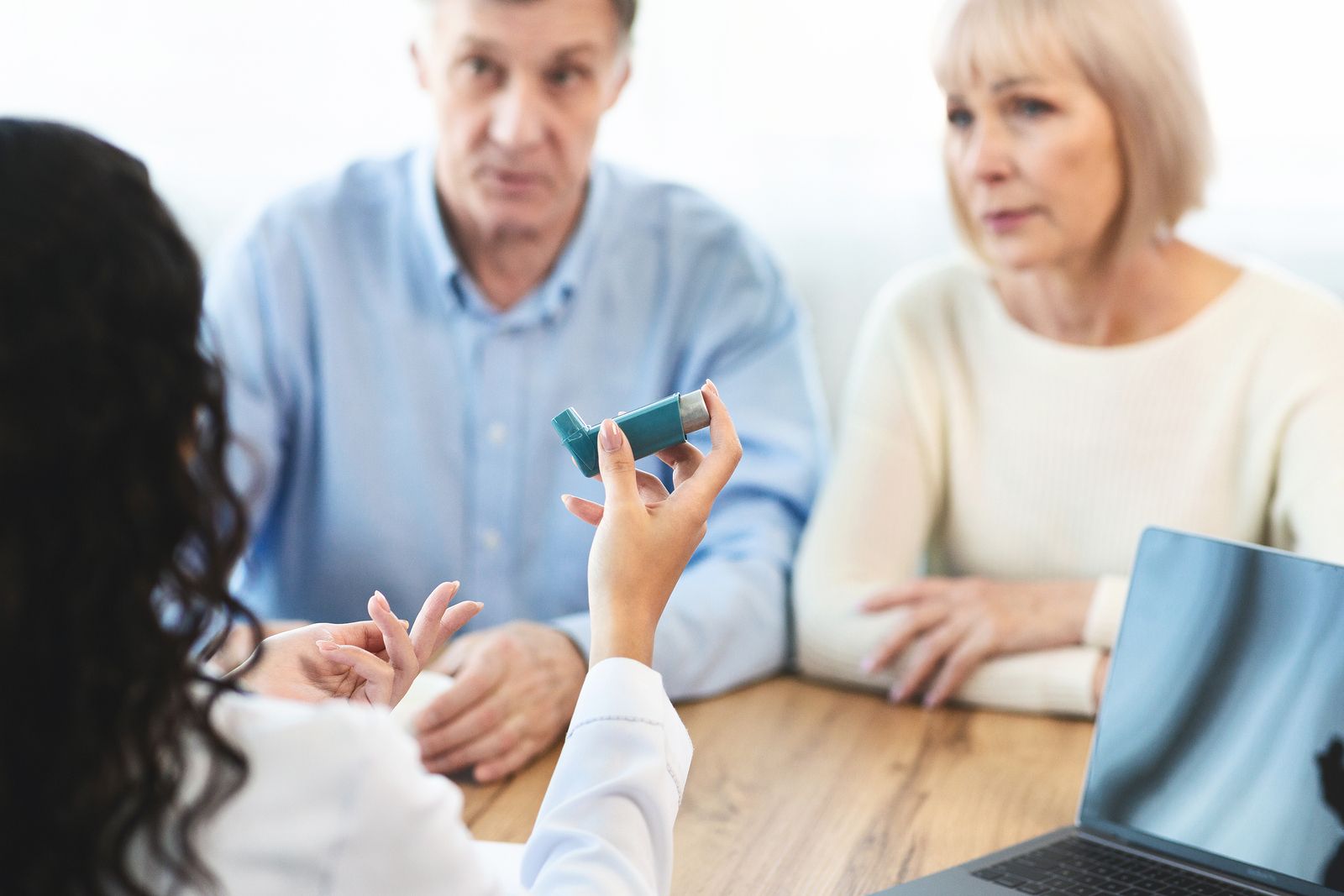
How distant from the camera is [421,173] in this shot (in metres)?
1.70

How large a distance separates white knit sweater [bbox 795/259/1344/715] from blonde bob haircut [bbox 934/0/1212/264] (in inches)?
5.4

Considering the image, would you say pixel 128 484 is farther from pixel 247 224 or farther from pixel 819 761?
pixel 247 224

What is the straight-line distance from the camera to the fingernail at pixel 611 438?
2.81ft

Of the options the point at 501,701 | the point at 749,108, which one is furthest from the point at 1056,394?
the point at 749,108

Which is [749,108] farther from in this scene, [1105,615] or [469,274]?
[1105,615]

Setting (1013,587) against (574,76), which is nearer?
(1013,587)

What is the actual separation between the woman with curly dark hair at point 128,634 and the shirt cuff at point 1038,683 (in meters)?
0.77

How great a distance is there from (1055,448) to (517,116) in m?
0.69

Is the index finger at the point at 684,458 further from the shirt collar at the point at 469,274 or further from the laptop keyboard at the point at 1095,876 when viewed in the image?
the shirt collar at the point at 469,274

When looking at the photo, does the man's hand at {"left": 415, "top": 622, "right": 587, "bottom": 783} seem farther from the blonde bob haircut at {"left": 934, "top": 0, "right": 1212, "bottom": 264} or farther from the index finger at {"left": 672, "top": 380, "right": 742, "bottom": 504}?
the blonde bob haircut at {"left": 934, "top": 0, "right": 1212, "bottom": 264}

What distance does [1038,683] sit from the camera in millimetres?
1328

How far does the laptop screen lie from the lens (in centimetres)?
95

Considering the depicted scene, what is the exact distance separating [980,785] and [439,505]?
73 cm

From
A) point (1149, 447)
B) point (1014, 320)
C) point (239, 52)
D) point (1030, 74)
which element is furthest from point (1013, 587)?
point (239, 52)
